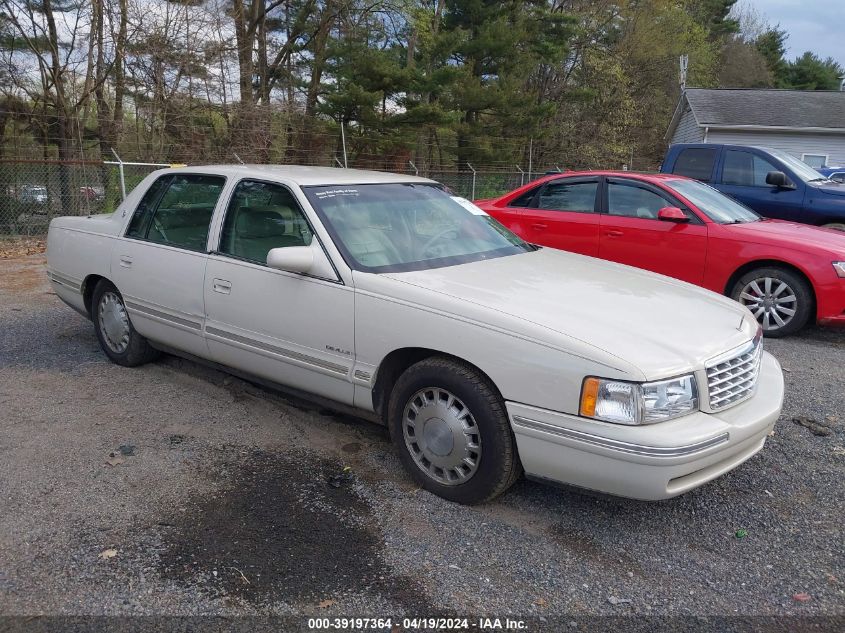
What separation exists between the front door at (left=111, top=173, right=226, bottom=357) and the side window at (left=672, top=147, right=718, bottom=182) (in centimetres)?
706

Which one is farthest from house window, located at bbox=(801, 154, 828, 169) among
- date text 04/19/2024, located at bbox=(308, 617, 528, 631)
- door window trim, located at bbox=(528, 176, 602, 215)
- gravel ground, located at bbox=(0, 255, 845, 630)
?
date text 04/19/2024, located at bbox=(308, 617, 528, 631)

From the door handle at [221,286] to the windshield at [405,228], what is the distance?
73 centimetres

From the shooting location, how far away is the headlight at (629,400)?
2840 millimetres

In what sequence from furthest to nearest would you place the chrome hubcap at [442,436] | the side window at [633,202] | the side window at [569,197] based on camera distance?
1. the side window at [569,197]
2. the side window at [633,202]
3. the chrome hubcap at [442,436]

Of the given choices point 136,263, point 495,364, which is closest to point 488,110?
point 136,263

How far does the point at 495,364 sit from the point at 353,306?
0.89 metres

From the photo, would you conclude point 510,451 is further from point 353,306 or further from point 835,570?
point 835,570

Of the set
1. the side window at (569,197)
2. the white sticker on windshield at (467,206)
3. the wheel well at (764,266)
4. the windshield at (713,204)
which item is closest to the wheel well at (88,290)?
the white sticker on windshield at (467,206)

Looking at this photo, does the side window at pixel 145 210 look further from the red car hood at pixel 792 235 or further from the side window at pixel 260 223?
the red car hood at pixel 792 235

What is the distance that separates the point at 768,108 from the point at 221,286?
25.7m

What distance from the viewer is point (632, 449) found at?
2.82 meters

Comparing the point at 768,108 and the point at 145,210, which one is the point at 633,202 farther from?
the point at 768,108

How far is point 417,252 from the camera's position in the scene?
13.2 ft

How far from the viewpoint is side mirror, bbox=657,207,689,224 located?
22.1 ft
